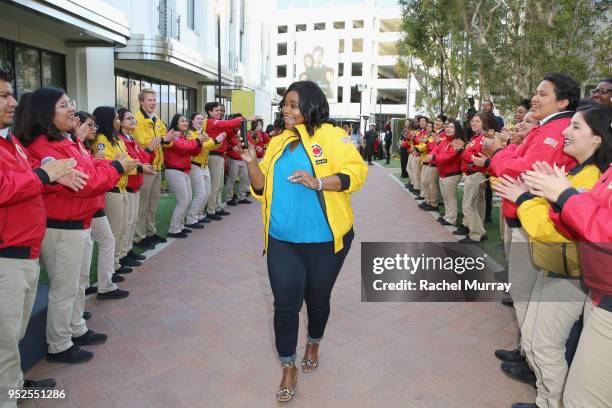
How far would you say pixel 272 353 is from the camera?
12.7 feet

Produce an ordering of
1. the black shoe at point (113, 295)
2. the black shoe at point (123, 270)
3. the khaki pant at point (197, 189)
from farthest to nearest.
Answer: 1. the khaki pant at point (197, 189)
2. the black shoe at point (123, 270)
3. the black shoe at point (113, 295)

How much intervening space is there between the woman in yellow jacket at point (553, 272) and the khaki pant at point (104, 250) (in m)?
3.60

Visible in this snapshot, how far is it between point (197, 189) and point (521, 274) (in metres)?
6.14

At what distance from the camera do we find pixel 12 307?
109 inches

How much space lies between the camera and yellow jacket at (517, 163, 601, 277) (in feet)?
8.16

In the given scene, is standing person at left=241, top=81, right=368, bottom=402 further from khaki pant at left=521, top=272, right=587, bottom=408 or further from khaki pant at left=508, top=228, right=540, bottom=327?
khaki pant at left=508, top=228, right=540, bottom=327

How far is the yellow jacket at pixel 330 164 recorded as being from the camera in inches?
123

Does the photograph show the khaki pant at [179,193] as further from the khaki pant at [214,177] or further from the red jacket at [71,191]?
the red jacket at [71,191]

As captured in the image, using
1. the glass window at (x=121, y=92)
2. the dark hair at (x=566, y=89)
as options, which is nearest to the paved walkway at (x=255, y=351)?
the dark hair at (x=566, y=89)

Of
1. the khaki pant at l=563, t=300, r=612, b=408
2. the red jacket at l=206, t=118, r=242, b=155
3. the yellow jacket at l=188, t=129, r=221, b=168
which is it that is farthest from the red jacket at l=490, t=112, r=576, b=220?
the red jacket at l=206, t=118, r=242, b=155

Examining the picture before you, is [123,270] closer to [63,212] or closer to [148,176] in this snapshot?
[148,176]

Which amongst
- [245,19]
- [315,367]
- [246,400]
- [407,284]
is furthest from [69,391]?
[245,19]

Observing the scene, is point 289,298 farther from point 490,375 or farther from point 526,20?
point 526,20

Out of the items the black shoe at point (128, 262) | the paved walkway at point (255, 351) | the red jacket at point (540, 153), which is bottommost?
the paved walkway at point (255, 351)
